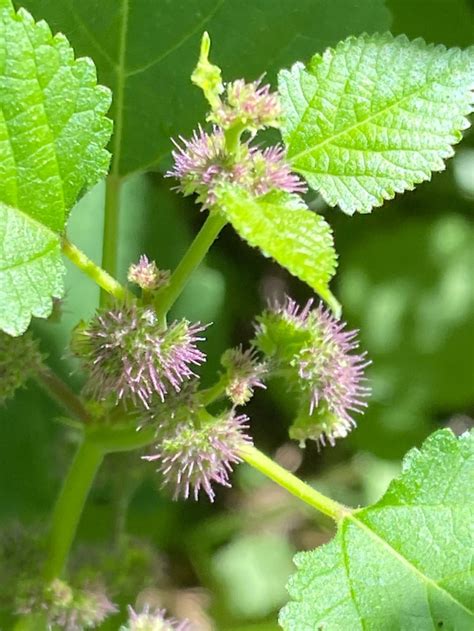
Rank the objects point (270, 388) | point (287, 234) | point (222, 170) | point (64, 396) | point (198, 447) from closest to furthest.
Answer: point (287, 234) → point (222, 170) → point (198, 447) → point (64, 396) → point (270, 388)

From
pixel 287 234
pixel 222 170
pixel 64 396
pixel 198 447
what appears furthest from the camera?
pixel 64 396

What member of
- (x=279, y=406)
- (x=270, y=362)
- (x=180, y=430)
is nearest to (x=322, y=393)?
(x=270, y=362)

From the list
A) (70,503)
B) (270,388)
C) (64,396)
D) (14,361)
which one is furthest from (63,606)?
(270,388)

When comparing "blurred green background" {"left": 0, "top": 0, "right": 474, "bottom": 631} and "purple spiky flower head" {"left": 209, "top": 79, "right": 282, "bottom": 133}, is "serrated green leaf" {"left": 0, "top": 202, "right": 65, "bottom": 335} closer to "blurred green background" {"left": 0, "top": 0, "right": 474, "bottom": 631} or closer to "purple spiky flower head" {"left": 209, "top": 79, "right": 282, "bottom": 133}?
"purple spiky flower head" {"left": 209, "top": 79, "right": 282, "bottom": 133}

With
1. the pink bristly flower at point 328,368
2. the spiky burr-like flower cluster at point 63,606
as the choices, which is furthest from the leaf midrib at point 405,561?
the spiky burr-like flower cluster at point 63,606

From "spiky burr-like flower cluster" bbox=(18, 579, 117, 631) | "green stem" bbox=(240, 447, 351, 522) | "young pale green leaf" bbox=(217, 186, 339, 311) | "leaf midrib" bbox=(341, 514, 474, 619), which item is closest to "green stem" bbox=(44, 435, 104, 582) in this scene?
"spiky burr-like flower cluster" bbox=(18, 579, 117, 631)

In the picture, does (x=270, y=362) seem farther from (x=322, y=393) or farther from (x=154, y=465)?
(x=154, y=465)

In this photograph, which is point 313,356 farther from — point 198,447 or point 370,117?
point 370,117

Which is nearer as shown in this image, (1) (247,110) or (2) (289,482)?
(1) (247,110)
